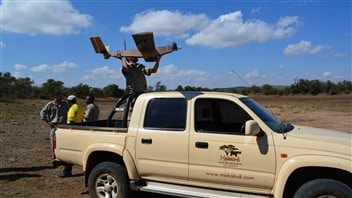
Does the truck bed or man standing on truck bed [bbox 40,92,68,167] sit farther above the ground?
man standing on truck bed [bbox 40,92,68,167]

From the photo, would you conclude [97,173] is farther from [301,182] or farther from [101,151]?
[301,182]

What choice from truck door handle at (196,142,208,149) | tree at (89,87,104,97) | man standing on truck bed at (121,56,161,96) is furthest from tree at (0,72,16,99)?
truck door handle at (196,142,208,149)

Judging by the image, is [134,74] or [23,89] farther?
[23,89]

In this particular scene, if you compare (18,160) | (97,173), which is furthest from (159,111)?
(18,160)

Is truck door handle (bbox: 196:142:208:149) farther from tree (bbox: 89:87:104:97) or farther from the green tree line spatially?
tree (bbox: 89:87:104:97)

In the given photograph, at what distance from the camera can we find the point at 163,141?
22.5 ft

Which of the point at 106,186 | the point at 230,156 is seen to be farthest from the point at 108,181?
the point at 230,156

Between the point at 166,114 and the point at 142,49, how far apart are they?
1598 mm

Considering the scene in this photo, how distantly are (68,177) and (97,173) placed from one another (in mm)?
2748

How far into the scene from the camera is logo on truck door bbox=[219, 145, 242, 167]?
6.23m

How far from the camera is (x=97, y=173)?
7.40m

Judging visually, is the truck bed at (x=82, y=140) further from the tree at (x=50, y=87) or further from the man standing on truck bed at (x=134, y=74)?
the tree at (x=50, y=87)

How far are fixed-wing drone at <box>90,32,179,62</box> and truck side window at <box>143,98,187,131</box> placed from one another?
1199 millimetres

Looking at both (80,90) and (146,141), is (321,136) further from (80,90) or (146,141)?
(80,90)
